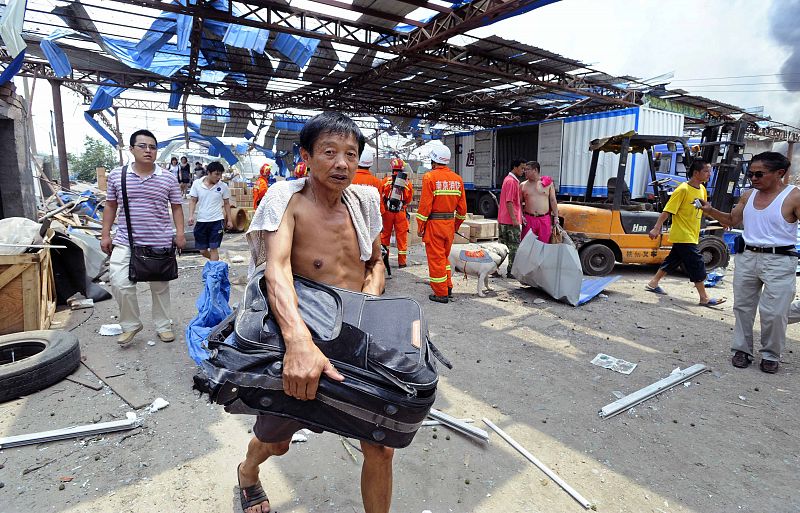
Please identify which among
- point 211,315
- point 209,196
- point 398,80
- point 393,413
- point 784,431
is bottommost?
point 784,431

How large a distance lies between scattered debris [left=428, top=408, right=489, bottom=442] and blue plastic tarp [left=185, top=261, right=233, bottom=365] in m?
1.95

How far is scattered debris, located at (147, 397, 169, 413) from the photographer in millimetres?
2953

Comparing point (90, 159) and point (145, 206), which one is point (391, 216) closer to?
point (145, 206)

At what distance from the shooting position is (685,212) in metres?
5.45

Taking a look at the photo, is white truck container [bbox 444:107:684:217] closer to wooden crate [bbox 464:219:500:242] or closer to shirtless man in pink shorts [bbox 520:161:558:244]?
wooden crate [bbox 464:219:500:242]

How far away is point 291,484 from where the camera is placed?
2258 mm

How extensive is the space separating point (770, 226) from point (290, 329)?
4.16 metres

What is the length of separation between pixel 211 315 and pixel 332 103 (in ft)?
49.4

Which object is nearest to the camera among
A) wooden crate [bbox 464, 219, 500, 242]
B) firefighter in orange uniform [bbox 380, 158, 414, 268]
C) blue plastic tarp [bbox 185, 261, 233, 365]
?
blue plastic tarp [bbox 185, 261, 233, 365]

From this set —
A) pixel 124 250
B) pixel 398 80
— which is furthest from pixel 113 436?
pixel 398 80

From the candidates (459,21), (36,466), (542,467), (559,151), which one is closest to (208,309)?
(36,466)

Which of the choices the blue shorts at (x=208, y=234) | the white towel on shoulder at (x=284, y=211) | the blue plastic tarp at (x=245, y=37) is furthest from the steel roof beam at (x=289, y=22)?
the white towel on shoulder at (x=284, y=211)

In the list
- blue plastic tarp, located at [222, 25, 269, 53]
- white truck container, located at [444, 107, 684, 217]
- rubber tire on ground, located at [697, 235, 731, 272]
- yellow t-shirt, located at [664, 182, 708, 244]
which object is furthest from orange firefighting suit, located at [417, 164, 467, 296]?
white truck container, located at [444, 107, 684, 217]

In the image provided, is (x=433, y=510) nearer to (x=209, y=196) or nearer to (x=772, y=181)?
(x=772, y=181)
